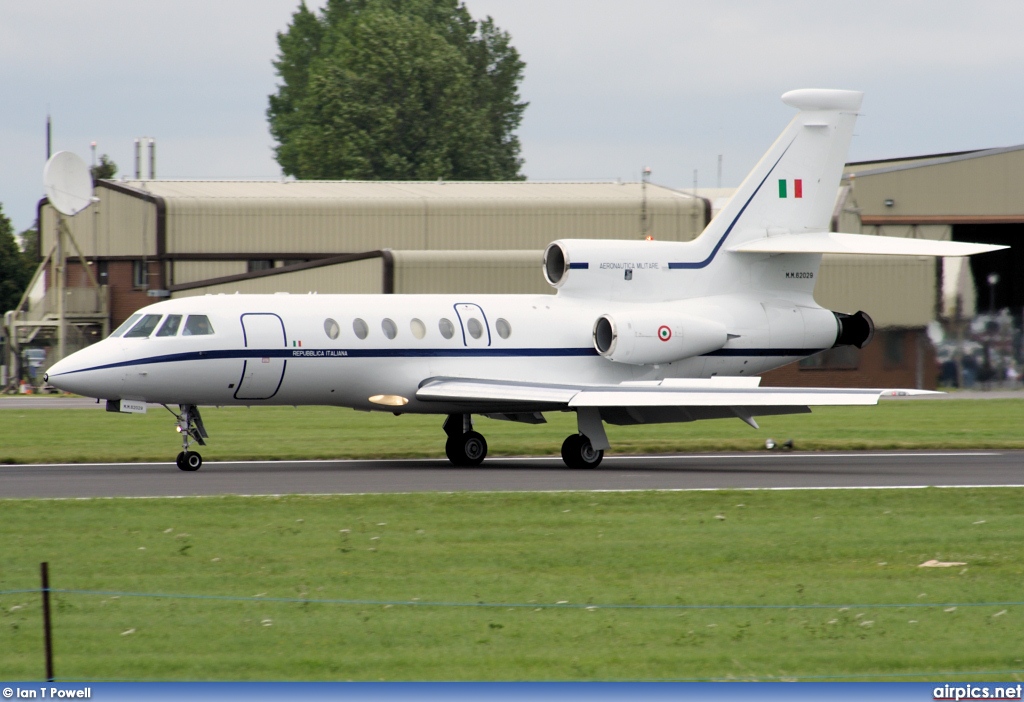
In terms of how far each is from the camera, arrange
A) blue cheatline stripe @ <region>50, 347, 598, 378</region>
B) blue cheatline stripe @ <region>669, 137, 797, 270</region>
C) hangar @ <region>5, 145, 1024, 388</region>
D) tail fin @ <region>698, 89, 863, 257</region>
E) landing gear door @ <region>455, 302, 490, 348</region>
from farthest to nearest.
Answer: hangar @ <region>5, 145, 1024, 388</region> → tail fin @ <region>698, 89, 863, 257</region> → blue cheatline stripe @ <region>669, 137, 797, 270</region> → landing gear door @ <region>455, 302, 490, 348</region> → blue cheatline stripe @ <region>50, 347, 598, 378</region>

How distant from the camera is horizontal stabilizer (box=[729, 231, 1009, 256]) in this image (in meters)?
23.9

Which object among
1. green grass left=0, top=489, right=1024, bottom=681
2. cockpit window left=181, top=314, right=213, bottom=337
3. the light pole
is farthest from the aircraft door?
the light pole

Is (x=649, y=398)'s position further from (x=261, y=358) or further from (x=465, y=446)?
(x=261, y=358)

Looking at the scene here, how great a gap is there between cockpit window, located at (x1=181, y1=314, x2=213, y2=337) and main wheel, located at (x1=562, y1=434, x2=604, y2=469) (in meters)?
6.26

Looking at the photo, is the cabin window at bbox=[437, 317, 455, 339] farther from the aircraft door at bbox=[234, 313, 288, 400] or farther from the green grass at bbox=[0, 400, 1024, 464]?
the green grass at bbox=[0, 400, 1024, 464]

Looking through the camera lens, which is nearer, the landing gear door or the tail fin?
the landing gear door

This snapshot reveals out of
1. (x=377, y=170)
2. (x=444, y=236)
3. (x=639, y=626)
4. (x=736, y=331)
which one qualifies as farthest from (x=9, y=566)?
(x=377, y=170)

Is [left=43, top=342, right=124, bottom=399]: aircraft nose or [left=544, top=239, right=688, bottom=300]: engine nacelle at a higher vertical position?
[left=544, top=239, right=688, bottom=300]: engine nacelle

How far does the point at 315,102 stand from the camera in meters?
92.9

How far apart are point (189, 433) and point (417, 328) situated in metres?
4.19

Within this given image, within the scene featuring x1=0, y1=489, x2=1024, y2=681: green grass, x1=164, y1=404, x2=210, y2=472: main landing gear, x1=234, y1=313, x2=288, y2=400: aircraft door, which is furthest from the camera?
x1=234, y1=313, x2=288, y2=400: aircraft door

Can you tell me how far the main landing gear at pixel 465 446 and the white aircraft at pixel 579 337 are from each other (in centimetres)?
3

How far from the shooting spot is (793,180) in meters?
26.8
